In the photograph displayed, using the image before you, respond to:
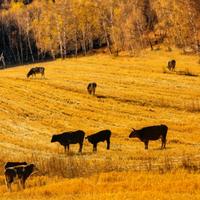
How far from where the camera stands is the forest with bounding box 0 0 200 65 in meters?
95.9

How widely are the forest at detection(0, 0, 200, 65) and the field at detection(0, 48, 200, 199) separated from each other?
16280 mm

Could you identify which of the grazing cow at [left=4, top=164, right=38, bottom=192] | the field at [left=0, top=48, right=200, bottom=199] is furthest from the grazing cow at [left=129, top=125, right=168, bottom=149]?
the grazing cow at [left=4, top=164, right=38, bottom=192]

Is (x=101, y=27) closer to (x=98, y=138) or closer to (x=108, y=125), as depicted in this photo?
(x=108, y=125)

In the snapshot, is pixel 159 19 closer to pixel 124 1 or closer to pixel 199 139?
pixel 124 1

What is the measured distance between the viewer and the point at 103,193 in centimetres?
2036

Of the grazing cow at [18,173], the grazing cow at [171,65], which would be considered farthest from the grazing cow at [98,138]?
the grazing cow at [171,65]

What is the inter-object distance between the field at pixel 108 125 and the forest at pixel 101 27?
53.4 feet

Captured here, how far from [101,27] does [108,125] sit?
7458 cm

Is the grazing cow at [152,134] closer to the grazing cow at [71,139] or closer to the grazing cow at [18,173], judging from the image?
the grazing cow at [71,139]

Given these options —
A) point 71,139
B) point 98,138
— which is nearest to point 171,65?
point 98,138

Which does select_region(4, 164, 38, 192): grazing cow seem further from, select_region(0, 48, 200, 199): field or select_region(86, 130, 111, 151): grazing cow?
select_region(86, 130, 111, 151): grazing cow

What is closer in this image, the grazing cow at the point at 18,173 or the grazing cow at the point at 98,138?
the grazing cow at the point at 18,173

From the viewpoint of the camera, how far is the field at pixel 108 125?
21.6m

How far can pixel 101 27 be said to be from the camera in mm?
113188
